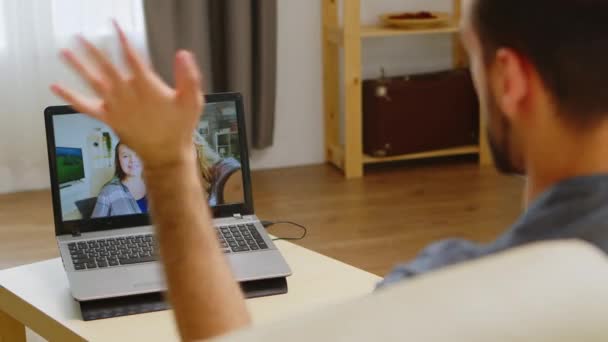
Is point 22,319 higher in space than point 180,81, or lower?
lower

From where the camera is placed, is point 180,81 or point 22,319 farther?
point 22,319

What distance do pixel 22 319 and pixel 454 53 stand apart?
124 inches

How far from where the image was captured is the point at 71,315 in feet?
5.82

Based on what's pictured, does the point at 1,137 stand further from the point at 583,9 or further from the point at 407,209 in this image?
the point at 583,9

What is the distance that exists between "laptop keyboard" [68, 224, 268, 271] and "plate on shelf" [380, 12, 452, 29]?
243cm

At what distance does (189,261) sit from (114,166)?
1.12m

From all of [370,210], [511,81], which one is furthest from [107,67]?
[370,210]

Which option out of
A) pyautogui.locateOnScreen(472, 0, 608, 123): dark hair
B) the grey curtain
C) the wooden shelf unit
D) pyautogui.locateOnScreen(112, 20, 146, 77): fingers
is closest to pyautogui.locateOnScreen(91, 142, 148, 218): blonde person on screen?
pyautogui.locateOnScreen(112, 20, 146, 77): fingers

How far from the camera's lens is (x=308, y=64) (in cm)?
450

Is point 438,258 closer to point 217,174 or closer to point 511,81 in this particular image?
point 511,81

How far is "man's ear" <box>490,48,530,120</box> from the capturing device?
2.64 feet

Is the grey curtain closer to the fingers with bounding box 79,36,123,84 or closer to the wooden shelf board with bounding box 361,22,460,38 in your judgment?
the wooden shelf board with bounding box 361,22,460,38

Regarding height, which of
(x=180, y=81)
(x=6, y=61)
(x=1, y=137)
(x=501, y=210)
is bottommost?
(x=501, y=210)

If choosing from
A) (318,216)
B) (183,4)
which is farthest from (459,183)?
(183,4)
